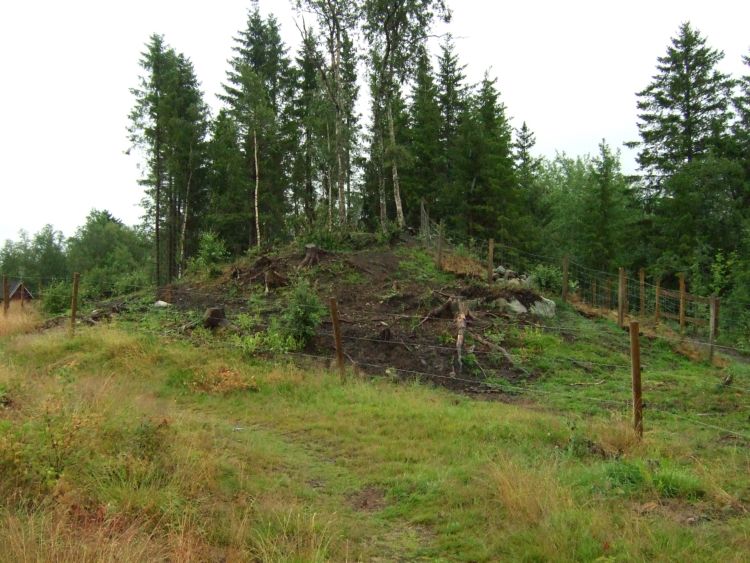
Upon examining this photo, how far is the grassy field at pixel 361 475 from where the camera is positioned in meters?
3.55

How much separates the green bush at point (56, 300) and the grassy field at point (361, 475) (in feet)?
35.8

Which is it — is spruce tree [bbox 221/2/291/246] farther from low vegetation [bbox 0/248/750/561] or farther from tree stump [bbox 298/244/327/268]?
low vegetation [bbox 0/248/750/561]

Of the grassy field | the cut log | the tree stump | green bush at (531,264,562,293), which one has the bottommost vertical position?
the grassy field

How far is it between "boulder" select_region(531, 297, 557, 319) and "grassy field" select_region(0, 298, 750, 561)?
5.90 metres

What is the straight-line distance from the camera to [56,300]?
17.9 meters

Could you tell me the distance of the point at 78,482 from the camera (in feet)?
13.2

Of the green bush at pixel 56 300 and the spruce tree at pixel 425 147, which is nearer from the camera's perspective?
the green bush at pixel 56 300

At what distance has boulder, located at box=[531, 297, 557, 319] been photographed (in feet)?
47.4

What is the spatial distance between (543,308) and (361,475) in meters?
10.5

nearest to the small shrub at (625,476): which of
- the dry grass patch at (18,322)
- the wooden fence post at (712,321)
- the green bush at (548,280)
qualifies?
the wooden fence post at (712,321)

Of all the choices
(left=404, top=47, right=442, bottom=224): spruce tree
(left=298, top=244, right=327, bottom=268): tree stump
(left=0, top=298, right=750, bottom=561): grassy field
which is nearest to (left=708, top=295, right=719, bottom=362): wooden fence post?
(left=0, top=298, right=750, bottom=561): grassy field

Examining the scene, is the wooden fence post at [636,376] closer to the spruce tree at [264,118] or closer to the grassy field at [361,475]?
the grassy field at [361,475]

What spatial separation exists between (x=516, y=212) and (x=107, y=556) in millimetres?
29701

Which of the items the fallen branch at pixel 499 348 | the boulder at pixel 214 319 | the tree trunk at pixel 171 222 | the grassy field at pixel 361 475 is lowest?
the grassy field at pixel 361 475
